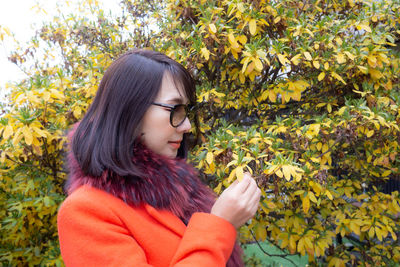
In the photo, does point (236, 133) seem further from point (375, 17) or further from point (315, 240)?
point (375, 17)

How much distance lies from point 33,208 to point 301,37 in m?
2.41

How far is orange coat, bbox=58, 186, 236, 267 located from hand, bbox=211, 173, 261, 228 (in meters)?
0.03

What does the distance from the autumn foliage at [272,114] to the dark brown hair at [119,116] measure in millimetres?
572

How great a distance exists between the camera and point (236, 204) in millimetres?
1046

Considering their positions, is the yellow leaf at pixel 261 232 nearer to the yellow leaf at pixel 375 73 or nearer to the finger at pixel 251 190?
the finger at pixel 251 190

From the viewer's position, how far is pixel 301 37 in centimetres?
198

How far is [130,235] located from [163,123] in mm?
422

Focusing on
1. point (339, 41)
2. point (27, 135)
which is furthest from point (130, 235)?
point (339, 41)

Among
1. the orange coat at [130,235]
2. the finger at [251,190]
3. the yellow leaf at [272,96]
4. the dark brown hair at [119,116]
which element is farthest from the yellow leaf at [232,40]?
the orange coat at [130,235]

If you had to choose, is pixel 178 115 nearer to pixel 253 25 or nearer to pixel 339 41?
pixel 253 25

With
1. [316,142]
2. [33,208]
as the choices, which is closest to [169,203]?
[316,142]

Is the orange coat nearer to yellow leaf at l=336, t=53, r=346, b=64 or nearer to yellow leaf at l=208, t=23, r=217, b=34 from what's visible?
yellow leaf at l=208, t=23, r=217, b=34

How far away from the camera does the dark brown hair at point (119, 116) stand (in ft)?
3.45

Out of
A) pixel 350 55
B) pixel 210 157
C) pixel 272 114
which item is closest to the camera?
pixel 210 157
